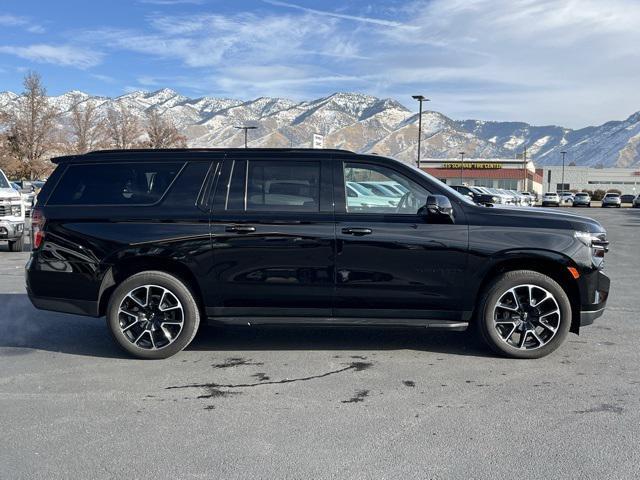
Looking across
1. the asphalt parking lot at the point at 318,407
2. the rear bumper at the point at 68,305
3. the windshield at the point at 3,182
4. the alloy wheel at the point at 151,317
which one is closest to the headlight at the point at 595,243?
the asphalt parking lot at the point at 318,407

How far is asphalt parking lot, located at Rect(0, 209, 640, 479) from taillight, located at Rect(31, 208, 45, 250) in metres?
1.11

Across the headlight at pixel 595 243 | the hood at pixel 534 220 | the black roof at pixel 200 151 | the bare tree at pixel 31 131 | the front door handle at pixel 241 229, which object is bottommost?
the headlight at pixel 595 243

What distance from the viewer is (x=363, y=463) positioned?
352cm

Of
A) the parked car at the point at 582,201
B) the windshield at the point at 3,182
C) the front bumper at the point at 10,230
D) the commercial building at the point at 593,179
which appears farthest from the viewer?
the commercial building at the point at 593,179

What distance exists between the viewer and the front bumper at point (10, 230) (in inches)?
524

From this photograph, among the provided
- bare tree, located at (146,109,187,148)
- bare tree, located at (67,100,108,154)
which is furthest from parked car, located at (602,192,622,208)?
bare tree, located at (67,100,108,154)

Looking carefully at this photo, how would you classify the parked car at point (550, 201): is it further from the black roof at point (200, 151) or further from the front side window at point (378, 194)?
the black roof at point (200, 151)

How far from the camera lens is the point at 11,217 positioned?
44.0 ft

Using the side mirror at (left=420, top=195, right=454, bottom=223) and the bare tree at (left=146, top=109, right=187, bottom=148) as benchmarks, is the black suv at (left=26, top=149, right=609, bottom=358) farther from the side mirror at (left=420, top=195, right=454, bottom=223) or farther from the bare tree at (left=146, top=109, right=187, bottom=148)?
the bare tree at (left=146, top=109, right=187, bottom=148)

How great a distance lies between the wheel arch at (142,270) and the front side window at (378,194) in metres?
1.64

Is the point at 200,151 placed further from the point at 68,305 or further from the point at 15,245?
the point at 15,245

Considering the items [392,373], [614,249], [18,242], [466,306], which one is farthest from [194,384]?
[614,249]

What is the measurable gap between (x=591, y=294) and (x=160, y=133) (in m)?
67.5

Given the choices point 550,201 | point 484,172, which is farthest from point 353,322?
point 484,172
